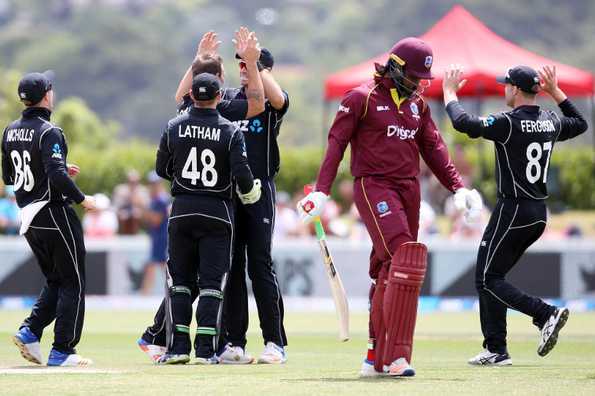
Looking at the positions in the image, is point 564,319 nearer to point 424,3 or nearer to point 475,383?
point 475,383

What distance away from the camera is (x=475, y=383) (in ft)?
30.5

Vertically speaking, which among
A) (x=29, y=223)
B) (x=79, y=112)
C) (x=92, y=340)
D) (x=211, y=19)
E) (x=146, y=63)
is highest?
→ (x=211, y=19)

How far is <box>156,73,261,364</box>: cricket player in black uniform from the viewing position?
10.4m

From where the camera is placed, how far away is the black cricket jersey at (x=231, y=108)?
36.0ft

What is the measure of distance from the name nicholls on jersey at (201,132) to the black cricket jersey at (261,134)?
2.23 ft

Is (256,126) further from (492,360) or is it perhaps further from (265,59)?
(492,360)

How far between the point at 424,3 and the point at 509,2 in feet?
33.0

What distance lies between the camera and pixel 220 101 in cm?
1102

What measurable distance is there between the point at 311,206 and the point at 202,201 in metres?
1.04

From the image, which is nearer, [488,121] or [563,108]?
[488,121]

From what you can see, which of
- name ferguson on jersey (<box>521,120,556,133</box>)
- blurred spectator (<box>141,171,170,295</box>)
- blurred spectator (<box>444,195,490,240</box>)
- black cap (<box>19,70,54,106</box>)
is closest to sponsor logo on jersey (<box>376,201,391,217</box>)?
name ferguson on jersey (<box>521,120,556,133</box>)

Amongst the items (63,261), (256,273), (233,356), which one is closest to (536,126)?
(256,273)

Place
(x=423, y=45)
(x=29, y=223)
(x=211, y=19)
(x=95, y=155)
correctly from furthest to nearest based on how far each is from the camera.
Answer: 1. (x=211, y=19)
2. (x=95, y=155)
3. (x=29, y=223)
4. (x=423, y=45)

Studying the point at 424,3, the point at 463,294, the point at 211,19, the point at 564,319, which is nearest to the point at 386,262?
the point at 564,319
